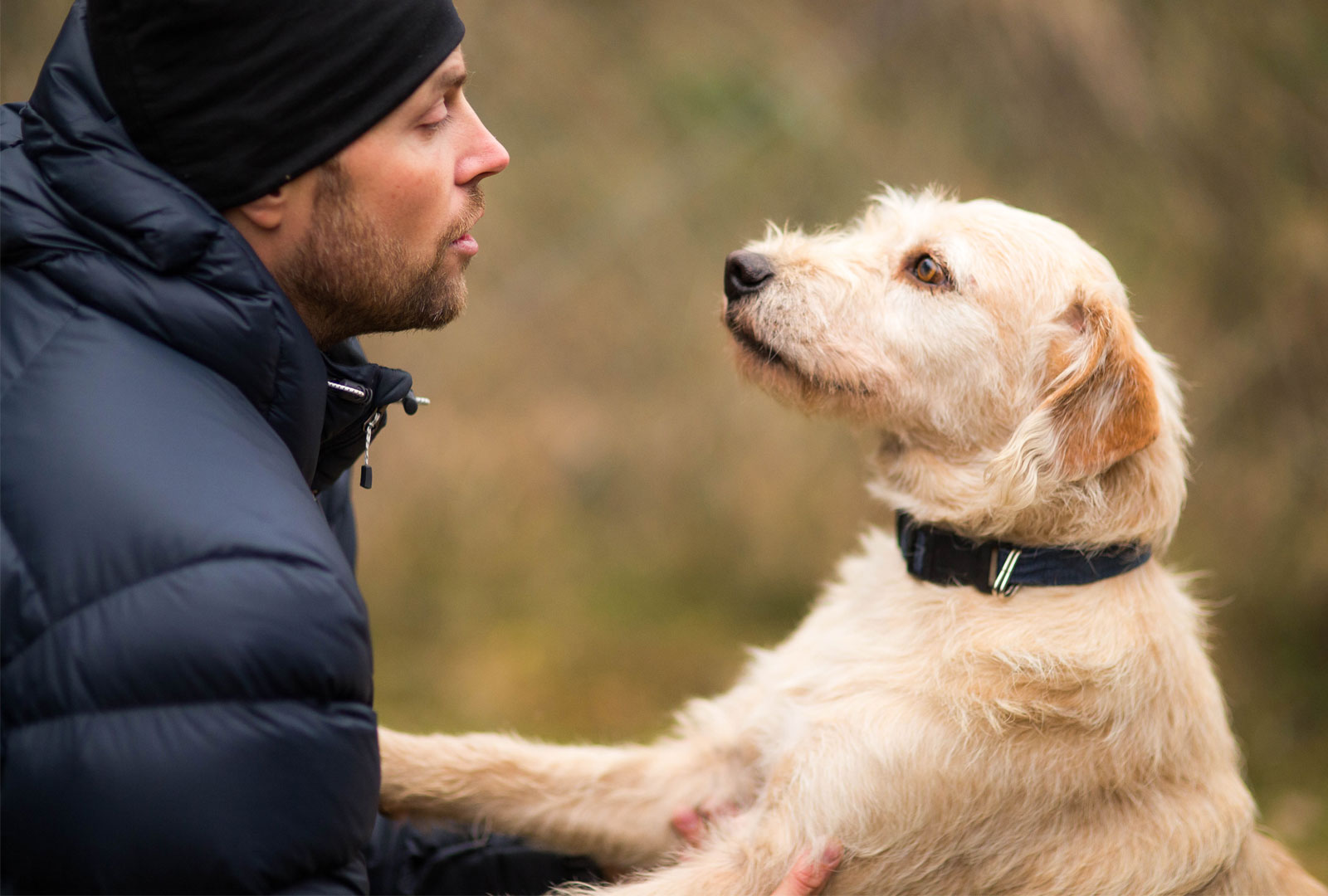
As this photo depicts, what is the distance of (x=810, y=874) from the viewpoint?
7.04 feet

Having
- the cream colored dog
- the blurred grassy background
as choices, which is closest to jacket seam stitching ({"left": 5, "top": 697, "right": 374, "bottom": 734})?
the cream colored dog

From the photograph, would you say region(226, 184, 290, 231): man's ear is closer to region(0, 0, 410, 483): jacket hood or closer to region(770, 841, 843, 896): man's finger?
region(0, 0, 410, 483): jacket hood

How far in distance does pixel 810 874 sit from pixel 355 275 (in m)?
1.59

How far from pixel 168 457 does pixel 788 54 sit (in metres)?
5.35

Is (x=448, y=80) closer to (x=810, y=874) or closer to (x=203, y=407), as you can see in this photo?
(x=203, y=407)

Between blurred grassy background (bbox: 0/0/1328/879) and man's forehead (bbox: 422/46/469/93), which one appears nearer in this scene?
man's forehead (bbox: 422/46/469/93)

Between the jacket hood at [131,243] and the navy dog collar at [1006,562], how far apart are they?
157cm

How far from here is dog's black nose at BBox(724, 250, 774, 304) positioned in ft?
9.24

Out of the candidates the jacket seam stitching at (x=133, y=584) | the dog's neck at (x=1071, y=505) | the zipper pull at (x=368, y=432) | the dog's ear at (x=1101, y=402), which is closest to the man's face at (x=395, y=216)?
the zipper pull at (x=368, y=432)

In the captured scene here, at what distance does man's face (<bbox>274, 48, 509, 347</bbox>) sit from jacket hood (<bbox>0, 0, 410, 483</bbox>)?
0.84 feet

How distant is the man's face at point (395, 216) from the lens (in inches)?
79.4

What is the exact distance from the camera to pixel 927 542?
256cm

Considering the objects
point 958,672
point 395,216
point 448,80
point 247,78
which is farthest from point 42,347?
point 958,672

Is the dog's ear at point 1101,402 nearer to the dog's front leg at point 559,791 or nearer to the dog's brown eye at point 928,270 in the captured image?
the dog's brown eye at point 928,270
